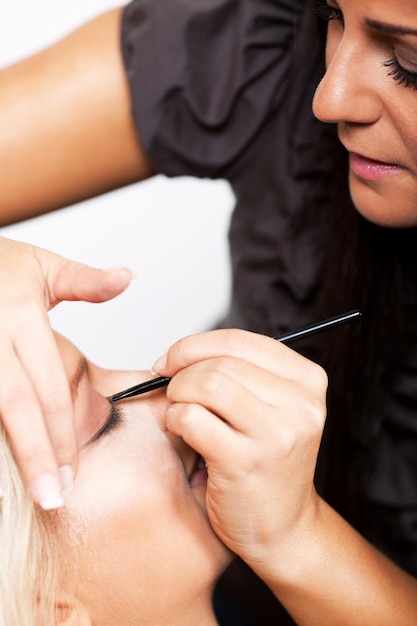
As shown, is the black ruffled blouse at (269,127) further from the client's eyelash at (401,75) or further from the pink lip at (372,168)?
the client's eyelash at (401,75)

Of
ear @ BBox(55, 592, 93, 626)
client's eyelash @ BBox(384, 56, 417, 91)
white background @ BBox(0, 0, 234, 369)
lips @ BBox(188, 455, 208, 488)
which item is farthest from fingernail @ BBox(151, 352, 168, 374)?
white background @ BBox(0, 0, 234, 369)

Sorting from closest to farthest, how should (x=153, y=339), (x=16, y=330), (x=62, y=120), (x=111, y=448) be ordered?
(x=16, y=330) < (x=111, y=448) < (x=62, y=120) < (x=153, y=339)

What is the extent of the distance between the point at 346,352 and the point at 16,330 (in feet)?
1.85

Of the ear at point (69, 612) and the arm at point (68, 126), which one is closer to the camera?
the ear at point (69, 612)

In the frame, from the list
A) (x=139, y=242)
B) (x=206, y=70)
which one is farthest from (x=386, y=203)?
(x=139, y=242)

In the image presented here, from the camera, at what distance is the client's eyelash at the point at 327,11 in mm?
913

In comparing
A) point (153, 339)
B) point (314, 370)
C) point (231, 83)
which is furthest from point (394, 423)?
point (153, 339)

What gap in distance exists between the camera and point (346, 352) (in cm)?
119

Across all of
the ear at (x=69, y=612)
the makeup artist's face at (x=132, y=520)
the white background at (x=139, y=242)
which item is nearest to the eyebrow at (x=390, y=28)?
the makeup artist's face at (x=132, y=520)

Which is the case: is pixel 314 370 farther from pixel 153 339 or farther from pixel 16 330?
pixel 153 339

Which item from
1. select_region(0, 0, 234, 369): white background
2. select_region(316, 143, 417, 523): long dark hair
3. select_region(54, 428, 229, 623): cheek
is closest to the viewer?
select_region(54, 428, 229, 623): cheek

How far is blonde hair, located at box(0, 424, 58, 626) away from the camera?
31.1 inches

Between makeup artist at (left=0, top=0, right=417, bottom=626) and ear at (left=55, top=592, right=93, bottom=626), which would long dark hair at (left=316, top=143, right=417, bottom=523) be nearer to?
makeup artist at (left=0, top=0, right=417, bottom=626)

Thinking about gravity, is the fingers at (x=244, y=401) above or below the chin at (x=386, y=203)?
below
